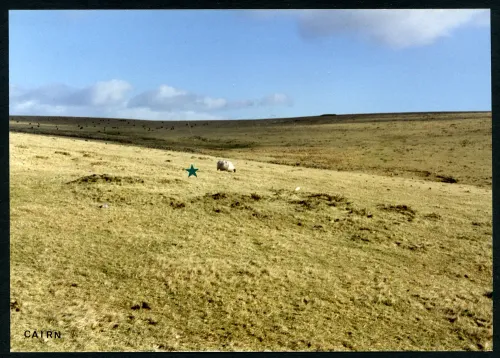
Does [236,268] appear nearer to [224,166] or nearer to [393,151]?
[224,166]

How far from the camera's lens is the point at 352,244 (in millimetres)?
14086

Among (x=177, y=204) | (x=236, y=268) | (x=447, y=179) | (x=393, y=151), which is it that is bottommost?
(x=236, y=268)

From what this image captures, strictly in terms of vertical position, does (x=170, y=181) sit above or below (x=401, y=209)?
above

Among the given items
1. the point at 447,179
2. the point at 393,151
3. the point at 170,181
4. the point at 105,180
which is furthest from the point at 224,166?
the point at 393,151

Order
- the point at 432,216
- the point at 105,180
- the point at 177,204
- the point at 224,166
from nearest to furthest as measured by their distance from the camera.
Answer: the point at 177,204, the point at 432,216, the point at 105,180, the point at 224,166

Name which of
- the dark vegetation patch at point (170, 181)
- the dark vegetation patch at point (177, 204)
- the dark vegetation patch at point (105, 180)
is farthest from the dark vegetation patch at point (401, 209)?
the dark vegetation patch at point (105, 180)

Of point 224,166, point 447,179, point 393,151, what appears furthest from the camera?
point 393,151

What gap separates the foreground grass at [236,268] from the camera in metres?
8.73

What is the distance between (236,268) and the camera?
11547 mm

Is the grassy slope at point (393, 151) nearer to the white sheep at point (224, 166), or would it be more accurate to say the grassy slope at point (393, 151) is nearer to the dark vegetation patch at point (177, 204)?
the white sheep at point (224, 166)

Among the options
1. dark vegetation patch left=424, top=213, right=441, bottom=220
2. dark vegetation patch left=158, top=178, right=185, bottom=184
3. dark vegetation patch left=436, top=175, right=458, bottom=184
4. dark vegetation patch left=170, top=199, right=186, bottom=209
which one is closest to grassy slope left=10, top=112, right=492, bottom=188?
dark vegetation patch left=436, top=175, right=458, bottom=184
